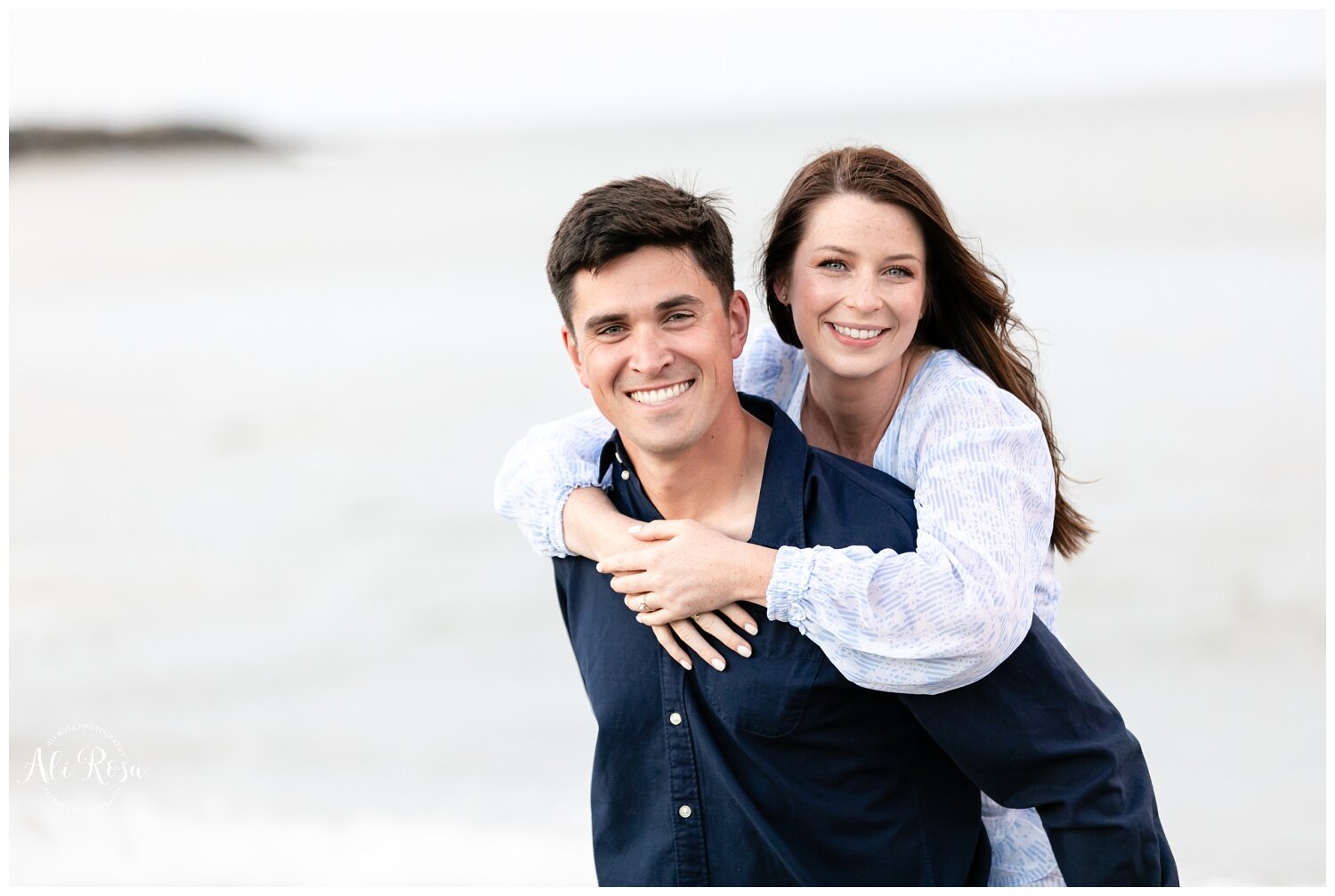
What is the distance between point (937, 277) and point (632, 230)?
0.79 metres

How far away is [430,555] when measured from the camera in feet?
29.0

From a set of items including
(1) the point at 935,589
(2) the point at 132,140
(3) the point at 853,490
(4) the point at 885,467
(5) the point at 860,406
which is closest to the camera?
(1) the point at 935,589

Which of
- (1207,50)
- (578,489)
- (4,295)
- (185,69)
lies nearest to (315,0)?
(4,295)

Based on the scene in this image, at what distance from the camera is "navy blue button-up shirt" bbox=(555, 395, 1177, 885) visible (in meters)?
1.91

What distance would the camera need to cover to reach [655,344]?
6.62 ft

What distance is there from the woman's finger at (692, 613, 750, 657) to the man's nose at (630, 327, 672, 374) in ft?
1.25

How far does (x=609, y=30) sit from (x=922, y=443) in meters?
9.36

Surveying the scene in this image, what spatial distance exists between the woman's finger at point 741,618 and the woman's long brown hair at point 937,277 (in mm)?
747

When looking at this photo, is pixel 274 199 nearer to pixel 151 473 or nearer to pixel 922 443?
pixel 151 473

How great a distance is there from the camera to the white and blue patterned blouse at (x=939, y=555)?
6.01ft

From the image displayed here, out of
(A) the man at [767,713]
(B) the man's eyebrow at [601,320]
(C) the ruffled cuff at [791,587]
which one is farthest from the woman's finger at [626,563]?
(B) the man's eyebrow at [601,320]

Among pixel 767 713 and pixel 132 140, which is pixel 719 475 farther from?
pixel 132 140

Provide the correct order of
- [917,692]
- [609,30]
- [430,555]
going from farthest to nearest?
1. [609,30]
2. [430,555]
3. [917,692]

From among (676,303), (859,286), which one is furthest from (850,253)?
(676,303)
